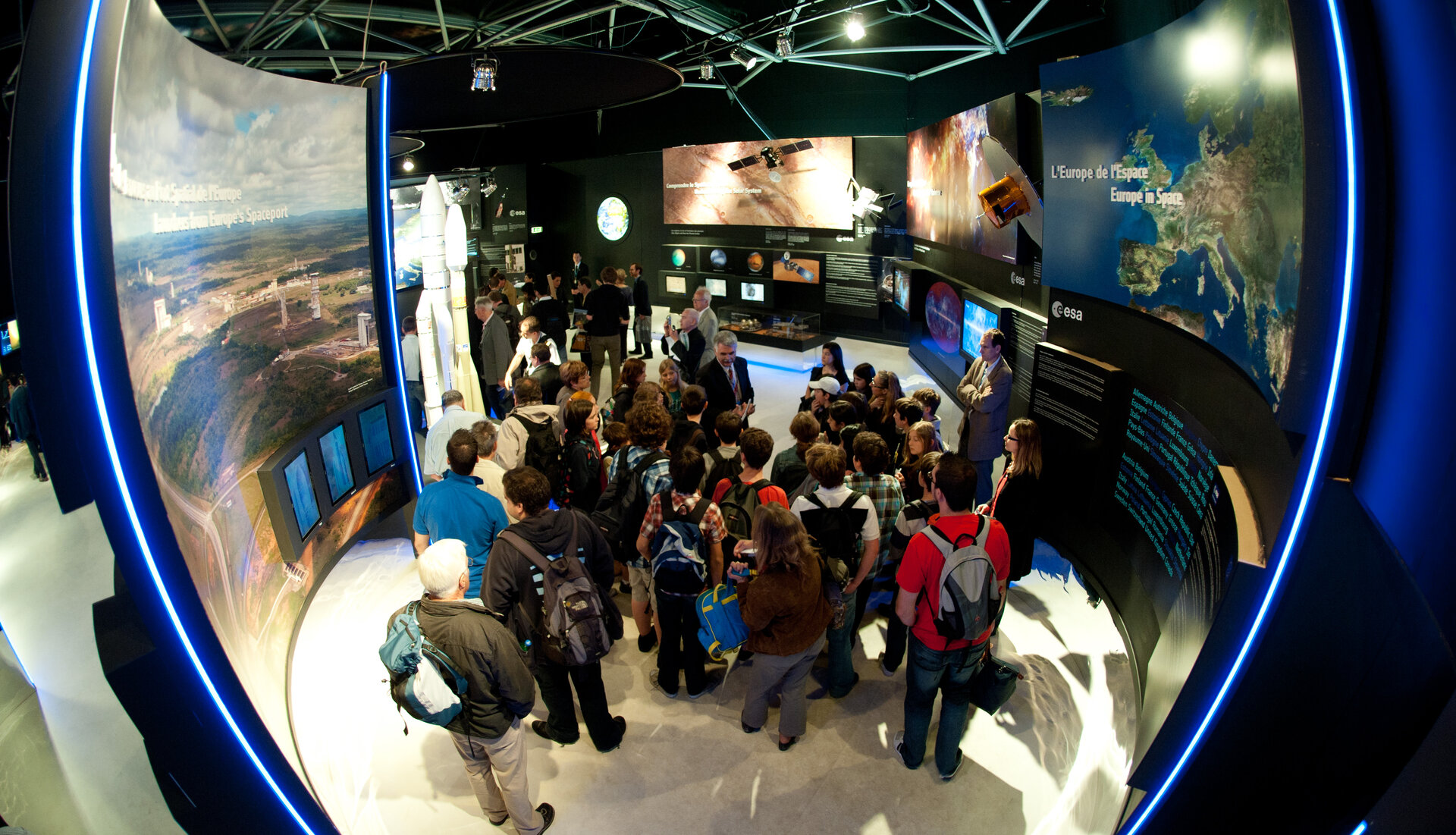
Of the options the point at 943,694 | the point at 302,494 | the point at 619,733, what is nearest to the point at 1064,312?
the point at 943,694

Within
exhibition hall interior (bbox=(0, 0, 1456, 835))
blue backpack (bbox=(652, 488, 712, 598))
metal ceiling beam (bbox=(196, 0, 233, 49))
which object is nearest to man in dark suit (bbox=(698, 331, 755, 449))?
exhibition hall interior (bbox=(0, 0, 1456, 835))

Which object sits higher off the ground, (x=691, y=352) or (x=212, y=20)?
(x=212, y=20)

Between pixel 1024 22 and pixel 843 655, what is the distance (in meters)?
8.36

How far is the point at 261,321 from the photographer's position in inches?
141

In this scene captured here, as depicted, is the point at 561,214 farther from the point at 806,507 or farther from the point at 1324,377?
Answer: the point at 1324,377

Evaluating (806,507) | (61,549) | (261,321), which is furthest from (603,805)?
(61,549)

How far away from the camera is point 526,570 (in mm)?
3090

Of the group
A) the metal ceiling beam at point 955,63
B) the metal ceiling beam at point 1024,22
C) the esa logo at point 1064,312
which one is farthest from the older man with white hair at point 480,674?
the metal ceiling beam at point 955,63

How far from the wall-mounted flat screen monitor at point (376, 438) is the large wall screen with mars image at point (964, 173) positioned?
197 inches

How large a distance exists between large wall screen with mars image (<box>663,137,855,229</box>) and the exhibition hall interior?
5.21 m

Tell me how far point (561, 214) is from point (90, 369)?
16.1m

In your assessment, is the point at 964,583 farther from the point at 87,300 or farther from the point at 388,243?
the point at 388,243

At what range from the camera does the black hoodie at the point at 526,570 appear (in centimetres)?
306

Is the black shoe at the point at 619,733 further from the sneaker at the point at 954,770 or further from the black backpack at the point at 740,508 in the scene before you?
the sneaker at the point at 954,770
